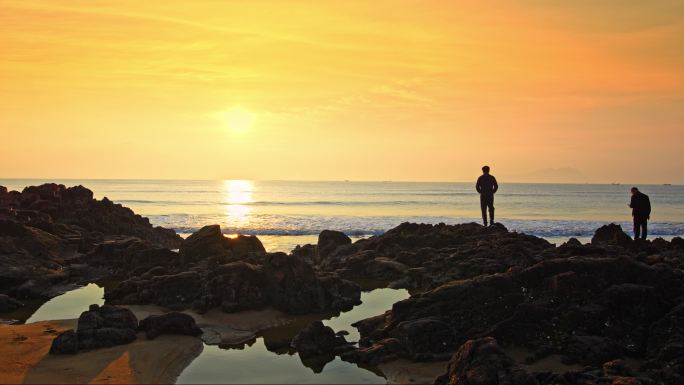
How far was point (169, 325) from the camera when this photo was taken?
16.3 meters

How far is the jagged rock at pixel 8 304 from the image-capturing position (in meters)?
20.2

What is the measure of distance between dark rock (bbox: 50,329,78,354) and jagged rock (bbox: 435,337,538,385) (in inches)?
350

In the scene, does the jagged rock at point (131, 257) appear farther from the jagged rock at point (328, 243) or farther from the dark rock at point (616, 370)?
the dark rock at point (616, 370)

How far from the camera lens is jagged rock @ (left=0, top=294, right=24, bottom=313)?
20158 mm

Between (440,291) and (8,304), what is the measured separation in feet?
49.0

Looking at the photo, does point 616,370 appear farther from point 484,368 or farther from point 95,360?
point 95,360

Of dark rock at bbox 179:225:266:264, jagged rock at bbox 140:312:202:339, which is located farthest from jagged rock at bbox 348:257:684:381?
dark rock at bbox 179:225:266:264

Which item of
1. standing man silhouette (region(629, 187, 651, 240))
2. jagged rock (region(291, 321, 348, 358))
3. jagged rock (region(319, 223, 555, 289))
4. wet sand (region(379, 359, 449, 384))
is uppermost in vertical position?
standing man silhouette (region(629, 187, 651, 240))

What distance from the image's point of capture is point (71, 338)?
14359mm

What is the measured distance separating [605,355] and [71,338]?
12537 mm

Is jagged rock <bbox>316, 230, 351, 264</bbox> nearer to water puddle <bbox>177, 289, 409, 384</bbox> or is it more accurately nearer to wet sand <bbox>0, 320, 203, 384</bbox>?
water puddle <bbox>177, 289, 409, 384</bbox>

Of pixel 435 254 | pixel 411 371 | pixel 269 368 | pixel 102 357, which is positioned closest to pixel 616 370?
pixel 411 371

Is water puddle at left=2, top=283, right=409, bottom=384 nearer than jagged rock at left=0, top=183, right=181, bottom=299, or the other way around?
water puddle at left=2, top=283, right=409, bottom=384

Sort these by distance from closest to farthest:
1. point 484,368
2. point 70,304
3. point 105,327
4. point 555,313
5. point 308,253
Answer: point 484,368, point 555,313, point 105,327, point 70,304, point 308,253
